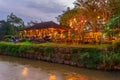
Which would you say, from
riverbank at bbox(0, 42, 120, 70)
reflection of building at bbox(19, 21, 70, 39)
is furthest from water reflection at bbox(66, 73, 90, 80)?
reflection of building at bbox(19, 21, 70, 39)

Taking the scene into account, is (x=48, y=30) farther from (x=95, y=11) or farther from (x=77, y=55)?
(x=77, y=55)

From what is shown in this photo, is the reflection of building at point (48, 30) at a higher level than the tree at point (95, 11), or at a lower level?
lower

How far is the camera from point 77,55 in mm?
27500

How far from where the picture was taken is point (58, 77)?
2155 centimetres

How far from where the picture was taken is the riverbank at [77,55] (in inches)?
963

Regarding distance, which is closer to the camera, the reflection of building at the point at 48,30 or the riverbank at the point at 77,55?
the riverbank at the point at 77,55

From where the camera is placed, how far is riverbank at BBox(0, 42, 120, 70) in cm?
2447

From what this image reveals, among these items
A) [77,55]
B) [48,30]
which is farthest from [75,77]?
[48,30]

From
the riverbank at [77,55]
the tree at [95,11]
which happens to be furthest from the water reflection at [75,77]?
the tree at [95,11]

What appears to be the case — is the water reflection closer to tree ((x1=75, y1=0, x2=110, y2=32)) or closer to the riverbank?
the riverbank

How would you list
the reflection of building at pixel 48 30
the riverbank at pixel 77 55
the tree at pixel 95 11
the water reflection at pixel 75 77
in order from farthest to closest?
the reflection of building at pixel 48 30
the tree at pixel 95 11
the riverbank at pixel 77 55
the water reflection at pixel 75 77

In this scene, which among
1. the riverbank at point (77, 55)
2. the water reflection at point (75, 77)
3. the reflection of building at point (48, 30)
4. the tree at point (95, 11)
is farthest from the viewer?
the reflection of building at point (48, 30)

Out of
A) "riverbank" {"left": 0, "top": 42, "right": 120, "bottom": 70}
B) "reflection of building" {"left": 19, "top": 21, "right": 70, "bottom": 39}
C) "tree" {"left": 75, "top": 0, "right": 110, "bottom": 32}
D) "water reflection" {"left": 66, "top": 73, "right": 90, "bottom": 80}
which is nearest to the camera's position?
"water reflection" {"left": 66, "top": 73, "right": 90, "bottom": 80}

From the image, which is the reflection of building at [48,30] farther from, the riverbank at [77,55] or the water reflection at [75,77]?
the water reflection at [75,77]
